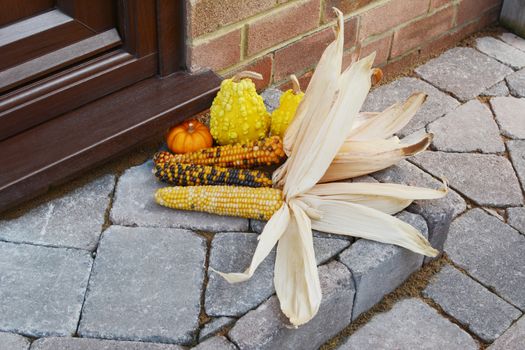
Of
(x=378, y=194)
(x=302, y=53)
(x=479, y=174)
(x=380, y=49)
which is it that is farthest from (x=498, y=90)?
(x=378, y=194)

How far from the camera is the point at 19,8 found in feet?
7.86

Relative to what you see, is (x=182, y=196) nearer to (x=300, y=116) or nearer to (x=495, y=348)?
(x=300, y=116)

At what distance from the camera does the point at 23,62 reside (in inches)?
97.0

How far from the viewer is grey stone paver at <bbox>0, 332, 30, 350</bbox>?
2.08 m

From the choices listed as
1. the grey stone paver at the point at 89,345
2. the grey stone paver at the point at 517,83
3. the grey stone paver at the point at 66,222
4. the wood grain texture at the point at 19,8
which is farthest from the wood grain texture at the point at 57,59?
the grey stone paver at the point at 517,83

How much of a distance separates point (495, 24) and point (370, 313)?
93.6 inches

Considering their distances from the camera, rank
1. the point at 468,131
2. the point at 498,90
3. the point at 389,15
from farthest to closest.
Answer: the point at 498,90, the point at 389,15, the point at 468,131

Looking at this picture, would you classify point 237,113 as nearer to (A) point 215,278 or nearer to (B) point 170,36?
(B) point 170,36

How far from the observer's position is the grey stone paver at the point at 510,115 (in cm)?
346

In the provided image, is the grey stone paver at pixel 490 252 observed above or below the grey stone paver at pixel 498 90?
below

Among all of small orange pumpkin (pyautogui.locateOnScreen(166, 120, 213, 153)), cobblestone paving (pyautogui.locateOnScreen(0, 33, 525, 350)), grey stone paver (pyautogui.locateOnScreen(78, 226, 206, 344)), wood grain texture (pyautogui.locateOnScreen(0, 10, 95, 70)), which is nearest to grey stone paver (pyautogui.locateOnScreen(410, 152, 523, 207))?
cobblestone paving (pyautogui.locateOnScreen(0, 33, 525, 350))

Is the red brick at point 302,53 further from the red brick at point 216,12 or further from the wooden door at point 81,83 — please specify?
the wooden door at point 81,83

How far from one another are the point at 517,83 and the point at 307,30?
1.24 m

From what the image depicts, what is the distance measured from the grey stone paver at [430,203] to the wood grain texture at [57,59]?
3.37 feet
